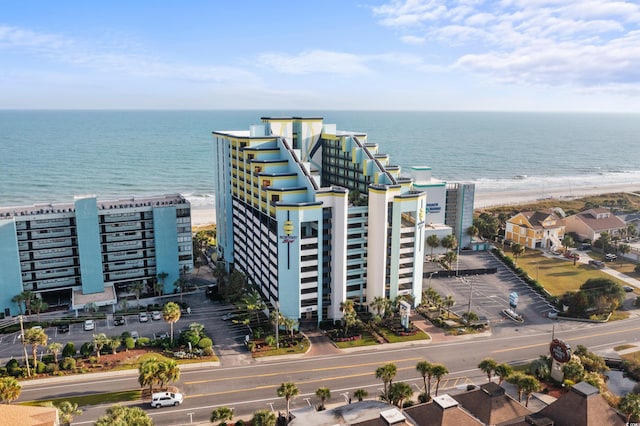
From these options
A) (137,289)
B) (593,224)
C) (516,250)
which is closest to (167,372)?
(137,289)

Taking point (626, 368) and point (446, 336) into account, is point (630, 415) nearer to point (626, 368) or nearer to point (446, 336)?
point (626, 368)

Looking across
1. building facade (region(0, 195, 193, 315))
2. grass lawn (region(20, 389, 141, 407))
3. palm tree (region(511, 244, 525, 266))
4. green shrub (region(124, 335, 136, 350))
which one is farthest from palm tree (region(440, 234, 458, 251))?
grass lawn (region(20, 389, 141, 407))

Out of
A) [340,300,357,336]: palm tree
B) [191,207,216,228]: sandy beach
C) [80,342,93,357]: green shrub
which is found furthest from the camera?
[191,207,216,228]: sandy beach

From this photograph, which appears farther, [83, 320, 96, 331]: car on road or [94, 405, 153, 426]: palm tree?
[83, 320, 96, 331]: car on road

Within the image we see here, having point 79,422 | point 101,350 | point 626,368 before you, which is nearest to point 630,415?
point 626,368

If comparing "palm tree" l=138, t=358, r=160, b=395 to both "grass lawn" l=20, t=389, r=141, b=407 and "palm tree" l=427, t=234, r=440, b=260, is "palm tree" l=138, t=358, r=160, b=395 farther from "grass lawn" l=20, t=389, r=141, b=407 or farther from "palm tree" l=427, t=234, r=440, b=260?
"palm tree" l=427, t=234, r=440, b=260

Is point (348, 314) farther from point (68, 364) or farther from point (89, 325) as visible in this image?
point (89, 325)
